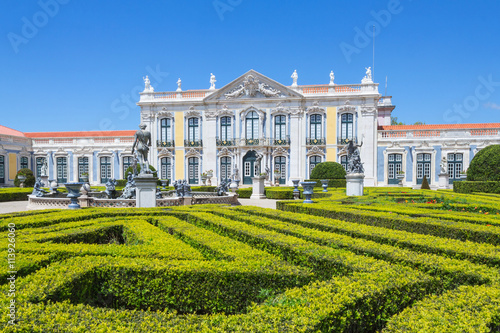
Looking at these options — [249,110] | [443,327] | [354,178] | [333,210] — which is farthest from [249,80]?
[443,327]

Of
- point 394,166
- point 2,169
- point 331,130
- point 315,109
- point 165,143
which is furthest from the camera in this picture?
point 165,143

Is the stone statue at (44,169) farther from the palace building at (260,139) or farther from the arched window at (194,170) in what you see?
the arched window at (194,170)

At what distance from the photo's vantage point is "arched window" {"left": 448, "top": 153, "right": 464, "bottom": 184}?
2352cm

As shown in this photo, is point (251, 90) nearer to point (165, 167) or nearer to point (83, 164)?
point (165, 167)

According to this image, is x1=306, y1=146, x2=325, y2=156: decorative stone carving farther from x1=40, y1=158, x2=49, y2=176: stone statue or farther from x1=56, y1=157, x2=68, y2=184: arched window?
x1=56, y1=157, x2=68, y2=184: arched window

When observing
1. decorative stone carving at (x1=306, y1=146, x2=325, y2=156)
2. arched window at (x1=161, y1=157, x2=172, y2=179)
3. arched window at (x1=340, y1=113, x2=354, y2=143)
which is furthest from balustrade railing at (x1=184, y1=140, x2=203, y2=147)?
arched window at (x1=340, y1=113, x2=354, y2=143)

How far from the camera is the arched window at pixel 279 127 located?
26422mm

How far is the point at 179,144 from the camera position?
2758 centimetres

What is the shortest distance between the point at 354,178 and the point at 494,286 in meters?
9.34

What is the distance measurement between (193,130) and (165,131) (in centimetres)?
249

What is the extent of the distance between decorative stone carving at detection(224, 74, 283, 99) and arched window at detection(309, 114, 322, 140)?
11.0 ft

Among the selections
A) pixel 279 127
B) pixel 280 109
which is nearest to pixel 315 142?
pixel 279 127

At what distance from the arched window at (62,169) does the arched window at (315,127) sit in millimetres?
21461

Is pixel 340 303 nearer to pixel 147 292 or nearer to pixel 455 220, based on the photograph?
pixel 147 292
